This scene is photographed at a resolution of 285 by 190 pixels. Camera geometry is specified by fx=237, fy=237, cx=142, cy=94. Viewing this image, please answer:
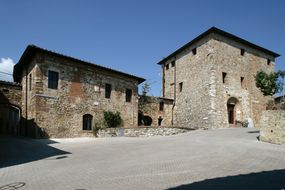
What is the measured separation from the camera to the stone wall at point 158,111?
2502 cm

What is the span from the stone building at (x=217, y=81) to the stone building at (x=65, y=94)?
22.6 ft

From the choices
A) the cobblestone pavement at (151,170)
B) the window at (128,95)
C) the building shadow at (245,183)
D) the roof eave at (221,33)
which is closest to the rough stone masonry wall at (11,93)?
the window at (128,95)

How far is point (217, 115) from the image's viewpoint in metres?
22.2

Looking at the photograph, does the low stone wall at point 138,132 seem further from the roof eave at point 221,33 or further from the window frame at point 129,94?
the roof eave at point 221,33

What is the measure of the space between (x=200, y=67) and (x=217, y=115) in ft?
17.1

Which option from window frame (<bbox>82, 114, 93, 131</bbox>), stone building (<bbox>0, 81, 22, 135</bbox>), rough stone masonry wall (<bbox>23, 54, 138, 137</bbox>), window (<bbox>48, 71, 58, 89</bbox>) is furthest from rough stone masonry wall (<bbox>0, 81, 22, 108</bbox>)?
window frame (<bbox>82, 114, 93, 131</bbox>)

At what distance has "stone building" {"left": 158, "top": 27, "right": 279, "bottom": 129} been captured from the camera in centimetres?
2259

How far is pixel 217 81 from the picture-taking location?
2258 cm

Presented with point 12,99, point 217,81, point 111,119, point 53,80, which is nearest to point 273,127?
point 217,81

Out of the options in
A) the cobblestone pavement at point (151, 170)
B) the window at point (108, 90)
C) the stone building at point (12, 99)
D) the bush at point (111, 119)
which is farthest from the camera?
the window at point (108, 90)

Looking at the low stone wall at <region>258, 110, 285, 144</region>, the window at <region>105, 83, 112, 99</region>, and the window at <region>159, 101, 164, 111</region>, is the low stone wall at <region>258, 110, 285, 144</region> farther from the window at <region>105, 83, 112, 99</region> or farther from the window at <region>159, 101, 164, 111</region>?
the window at <region>159, 101, 164, 111</region>

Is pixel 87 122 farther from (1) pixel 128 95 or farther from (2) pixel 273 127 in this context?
(2) pixel 273 127

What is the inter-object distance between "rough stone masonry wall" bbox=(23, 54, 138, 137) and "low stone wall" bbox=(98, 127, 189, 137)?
1.67 metres

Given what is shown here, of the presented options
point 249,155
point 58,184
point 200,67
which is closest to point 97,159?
point 58,184
